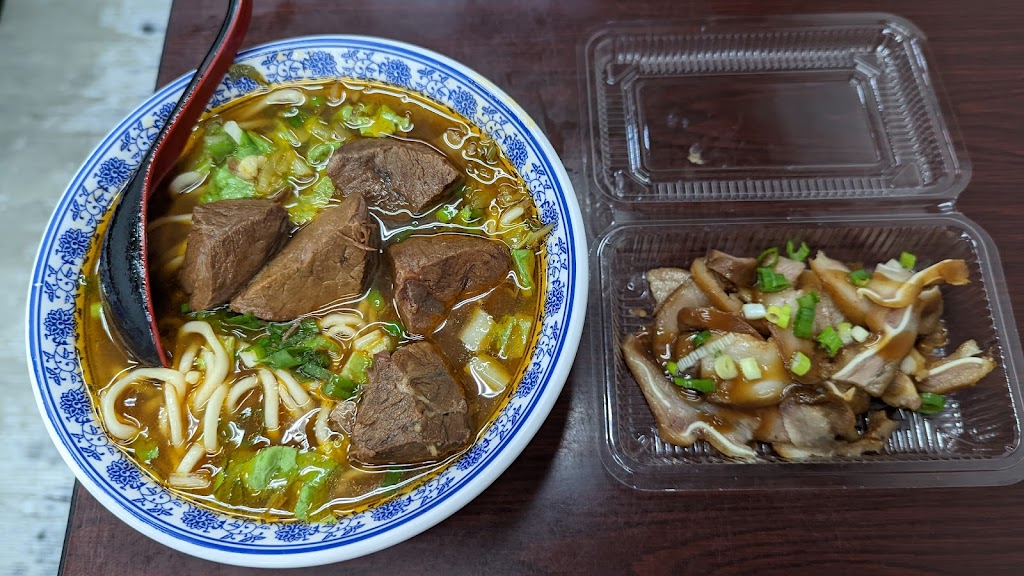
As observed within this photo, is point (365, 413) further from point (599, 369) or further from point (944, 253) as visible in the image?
point (944, 253)

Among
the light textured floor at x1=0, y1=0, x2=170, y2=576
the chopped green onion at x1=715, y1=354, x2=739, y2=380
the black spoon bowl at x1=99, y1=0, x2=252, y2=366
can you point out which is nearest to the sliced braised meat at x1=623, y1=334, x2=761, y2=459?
the chopped green onion at x1=715, y1=354, x2=739, y2=380

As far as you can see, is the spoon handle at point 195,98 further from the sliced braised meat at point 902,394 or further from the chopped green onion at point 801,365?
the sliced braised meat at point 902,394

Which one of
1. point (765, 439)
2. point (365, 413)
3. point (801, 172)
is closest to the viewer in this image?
point (365, 413)

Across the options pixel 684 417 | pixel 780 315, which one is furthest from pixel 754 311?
pixel 684 417

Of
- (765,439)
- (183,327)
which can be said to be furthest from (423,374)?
(765,439)

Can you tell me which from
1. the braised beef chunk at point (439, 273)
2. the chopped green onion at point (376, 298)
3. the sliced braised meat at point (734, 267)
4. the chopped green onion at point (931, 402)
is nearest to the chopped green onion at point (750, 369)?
the sliced braised meat at point (734, 267)

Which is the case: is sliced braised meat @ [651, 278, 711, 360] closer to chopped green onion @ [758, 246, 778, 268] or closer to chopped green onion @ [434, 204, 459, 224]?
chopped green onion @ [758, 246, 778, 268]

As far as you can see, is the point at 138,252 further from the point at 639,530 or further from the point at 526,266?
the point at 639,530
